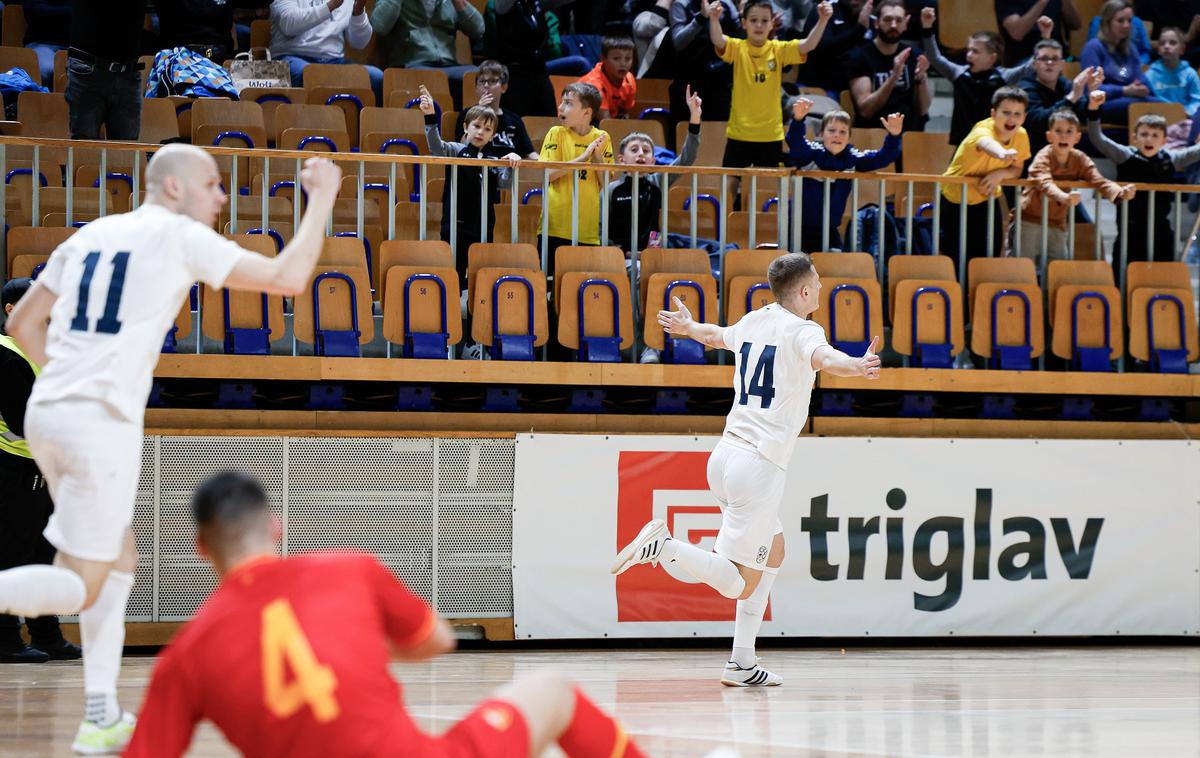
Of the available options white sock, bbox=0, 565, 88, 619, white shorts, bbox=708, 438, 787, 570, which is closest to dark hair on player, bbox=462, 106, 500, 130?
white shorts, bbox=708, 438, 787, 570

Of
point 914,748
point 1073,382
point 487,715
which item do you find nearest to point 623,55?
point 1073,382

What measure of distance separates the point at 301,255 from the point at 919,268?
231 inches

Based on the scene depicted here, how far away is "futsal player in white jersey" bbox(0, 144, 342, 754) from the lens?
13.3 feet

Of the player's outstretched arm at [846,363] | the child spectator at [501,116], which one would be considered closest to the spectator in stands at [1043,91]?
the child spectator at [501,116]

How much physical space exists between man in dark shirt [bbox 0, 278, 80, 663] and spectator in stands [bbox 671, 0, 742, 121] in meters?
6.39

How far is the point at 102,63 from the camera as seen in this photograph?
8742 millimetres

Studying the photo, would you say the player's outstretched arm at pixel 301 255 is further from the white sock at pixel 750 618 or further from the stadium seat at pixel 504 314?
the stadium seat at pixel 504 314

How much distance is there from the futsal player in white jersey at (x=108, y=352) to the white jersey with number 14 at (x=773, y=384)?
8.98 feet

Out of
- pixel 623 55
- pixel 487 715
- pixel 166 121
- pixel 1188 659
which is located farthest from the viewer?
pixel 623 55

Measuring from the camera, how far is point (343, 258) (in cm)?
822

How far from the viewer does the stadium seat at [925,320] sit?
880 cm

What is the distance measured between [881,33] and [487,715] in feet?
35.0

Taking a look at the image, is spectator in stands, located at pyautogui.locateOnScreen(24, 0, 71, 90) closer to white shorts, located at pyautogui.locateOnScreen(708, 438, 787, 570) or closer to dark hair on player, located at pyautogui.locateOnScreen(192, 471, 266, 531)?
white shorts, located at pyautogui.locateOnScreen(708, 438, 787, 570)

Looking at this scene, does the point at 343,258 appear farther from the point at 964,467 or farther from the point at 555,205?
the point at 964,467
